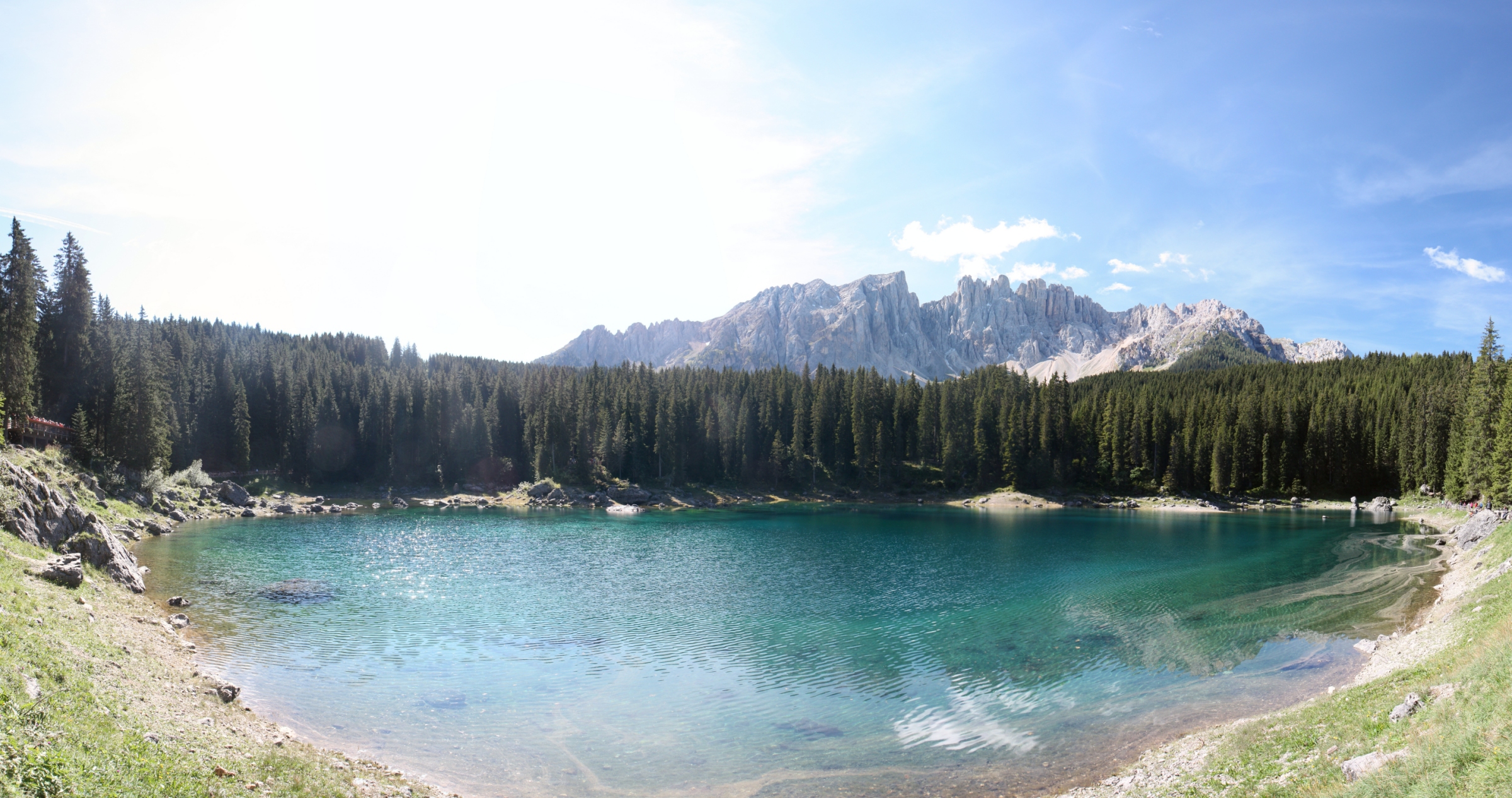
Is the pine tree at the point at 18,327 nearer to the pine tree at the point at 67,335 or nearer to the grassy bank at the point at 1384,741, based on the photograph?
the pine tree at the point at 67,335

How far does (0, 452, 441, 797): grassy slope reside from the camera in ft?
33.5

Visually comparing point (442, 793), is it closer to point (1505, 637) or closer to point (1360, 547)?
point (1505, 637)

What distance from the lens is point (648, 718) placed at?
21703 mm

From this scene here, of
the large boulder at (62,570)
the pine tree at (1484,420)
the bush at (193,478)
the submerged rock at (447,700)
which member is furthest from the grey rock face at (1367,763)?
the bush at (193,478)

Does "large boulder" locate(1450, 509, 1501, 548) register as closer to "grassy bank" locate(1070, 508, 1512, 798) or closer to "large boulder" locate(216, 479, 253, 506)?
"grassy bank" locate(1070, 508, 1512, 798)

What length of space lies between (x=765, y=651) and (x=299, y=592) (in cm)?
2719

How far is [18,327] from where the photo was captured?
55.7 m

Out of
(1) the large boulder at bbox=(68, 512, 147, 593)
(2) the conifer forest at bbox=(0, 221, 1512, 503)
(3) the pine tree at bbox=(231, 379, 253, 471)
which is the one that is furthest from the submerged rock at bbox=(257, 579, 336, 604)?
(3) the pine tree at bbox=(231, 379, 253, 471)

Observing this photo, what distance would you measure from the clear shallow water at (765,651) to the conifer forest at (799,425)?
53603 millimetres

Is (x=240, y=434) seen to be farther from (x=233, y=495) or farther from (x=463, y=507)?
(x=463, y=507)

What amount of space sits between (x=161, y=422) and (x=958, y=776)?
87919 millimetres

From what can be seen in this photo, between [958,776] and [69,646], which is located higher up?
[69,646]

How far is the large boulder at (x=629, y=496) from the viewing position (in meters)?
108

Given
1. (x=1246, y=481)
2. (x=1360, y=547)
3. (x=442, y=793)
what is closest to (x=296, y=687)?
(x=442, y=793)
